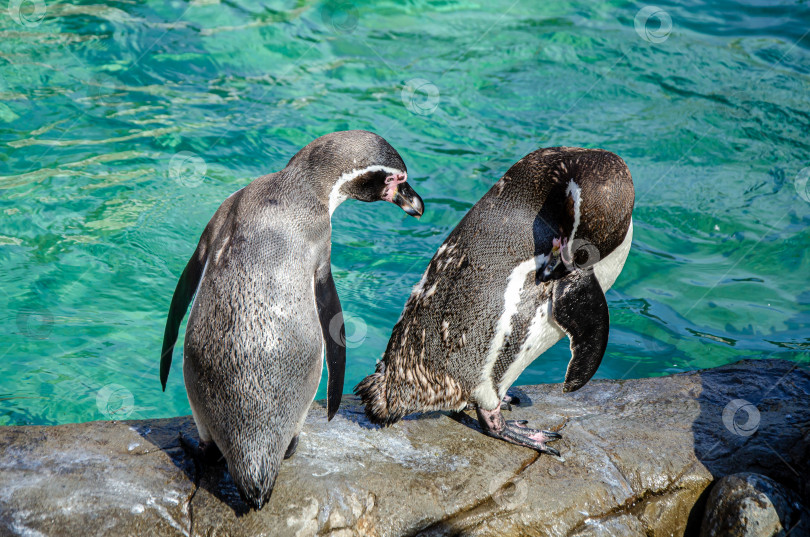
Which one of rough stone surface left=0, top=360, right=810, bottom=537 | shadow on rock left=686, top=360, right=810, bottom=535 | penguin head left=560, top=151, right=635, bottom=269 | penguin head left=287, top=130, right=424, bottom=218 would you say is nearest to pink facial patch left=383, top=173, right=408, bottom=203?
penguin head left=287, top=130, right=424, bottom=218

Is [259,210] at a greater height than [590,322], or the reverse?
[259,210]

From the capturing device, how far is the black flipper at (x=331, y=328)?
2816mm

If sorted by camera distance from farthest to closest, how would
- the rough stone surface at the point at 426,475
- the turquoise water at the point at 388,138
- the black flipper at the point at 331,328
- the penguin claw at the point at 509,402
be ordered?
the turquoise water at the point at 388,138 → the penguin claw at the point at 509,402 → the black flipper at the point at 331,328 → the rough stone surface at the point at 426,475

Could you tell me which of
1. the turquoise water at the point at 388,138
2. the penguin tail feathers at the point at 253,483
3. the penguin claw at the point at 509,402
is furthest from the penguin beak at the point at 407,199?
the turquoise water at the point at 388,138

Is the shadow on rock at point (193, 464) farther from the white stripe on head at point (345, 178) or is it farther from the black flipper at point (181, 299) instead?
the white stripe on head at point (345, 178)

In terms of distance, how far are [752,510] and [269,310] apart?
194 centimetres

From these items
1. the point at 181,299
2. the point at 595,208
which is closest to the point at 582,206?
the point at 595,208

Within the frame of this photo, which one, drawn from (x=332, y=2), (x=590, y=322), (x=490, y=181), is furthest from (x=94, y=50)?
(x=590, y=322)

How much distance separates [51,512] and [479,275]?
180 cm

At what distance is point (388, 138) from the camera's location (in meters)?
7.86

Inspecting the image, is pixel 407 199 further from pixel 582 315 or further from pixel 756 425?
pixel 756 425

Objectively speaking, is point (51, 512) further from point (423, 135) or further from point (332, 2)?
point (332, 2)

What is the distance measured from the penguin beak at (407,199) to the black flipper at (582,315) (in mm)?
669

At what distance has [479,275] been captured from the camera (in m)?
3.01
